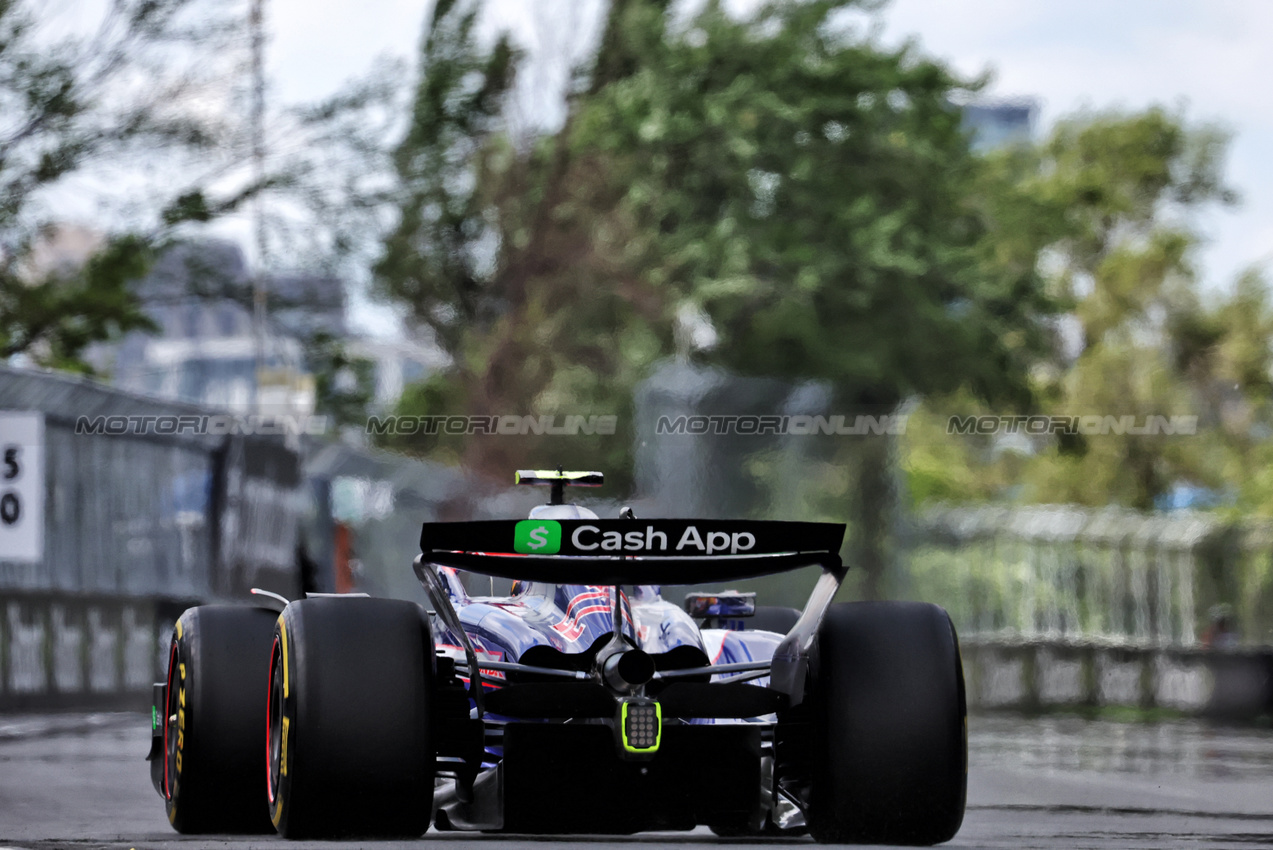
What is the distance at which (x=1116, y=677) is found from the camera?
25.8 metres

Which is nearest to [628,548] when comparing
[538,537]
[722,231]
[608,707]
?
[538,537]

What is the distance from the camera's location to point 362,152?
Result: 27125 mm

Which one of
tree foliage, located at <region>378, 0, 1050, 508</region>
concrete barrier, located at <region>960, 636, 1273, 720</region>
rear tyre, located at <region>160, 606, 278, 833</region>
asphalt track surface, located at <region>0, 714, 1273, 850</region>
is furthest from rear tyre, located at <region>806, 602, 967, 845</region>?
tree foliage, located at <region>378, 0, 1050, 508</region>

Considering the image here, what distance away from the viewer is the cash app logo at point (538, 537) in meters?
6.93

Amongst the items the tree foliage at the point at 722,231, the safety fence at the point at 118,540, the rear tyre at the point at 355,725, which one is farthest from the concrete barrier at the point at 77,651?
the tree foliage at the point at 722,231

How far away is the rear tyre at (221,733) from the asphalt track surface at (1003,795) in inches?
5.2

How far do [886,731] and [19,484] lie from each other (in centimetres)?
894

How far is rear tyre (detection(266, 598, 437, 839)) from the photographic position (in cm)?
666

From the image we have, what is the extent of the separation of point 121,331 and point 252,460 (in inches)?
111

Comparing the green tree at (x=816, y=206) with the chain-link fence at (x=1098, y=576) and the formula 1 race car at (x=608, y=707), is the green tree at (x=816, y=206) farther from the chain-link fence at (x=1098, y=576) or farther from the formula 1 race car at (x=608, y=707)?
the formula 1 race car at (x=608, y=707)

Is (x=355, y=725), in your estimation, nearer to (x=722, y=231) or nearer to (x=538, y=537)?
(x=538, y=537)

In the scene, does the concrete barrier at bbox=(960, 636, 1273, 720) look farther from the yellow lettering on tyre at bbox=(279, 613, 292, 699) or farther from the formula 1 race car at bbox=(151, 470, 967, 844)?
the yellow lettering on tyre at bbox=(279, 613, 292, 699)

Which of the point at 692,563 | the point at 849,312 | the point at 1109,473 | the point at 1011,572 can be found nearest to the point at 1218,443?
the point at 1109,473

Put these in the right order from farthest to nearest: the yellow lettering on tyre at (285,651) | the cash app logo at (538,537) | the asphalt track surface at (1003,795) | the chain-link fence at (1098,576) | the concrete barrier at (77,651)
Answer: the chain-link fence at (1098,576) → the concrete barrier at (77,651) → the asphalt track surface at (1003,795) → the cash app logo at (538,537) → the yellow lettering on tyre at (285,651)
